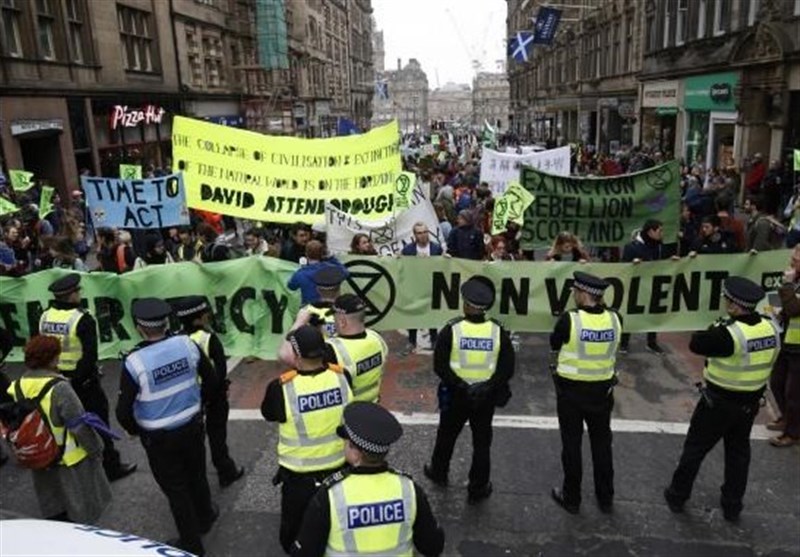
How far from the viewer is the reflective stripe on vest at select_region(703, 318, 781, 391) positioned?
4.79 metres

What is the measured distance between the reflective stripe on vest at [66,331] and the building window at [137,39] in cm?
2162

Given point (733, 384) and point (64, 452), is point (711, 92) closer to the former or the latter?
point (733, 384)

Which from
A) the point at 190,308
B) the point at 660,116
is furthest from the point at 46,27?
the point at 660,116

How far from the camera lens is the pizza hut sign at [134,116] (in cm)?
2345

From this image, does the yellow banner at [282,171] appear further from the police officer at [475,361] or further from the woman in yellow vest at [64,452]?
the police officer at [475,361]

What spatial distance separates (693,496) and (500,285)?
3.08m

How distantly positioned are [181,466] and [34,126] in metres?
17.3

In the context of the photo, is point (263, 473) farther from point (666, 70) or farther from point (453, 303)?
point (666, 70)

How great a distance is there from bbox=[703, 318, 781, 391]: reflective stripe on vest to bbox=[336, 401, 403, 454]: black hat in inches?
119

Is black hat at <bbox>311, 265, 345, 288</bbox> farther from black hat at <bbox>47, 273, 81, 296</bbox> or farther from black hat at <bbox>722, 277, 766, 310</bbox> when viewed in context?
black hat at <bbox>722, 277, 766, 310</bbox>

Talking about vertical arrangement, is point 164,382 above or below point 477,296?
below

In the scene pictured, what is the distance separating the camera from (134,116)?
80.8 ft

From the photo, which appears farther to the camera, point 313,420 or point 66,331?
point 66,331

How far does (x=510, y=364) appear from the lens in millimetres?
5031
